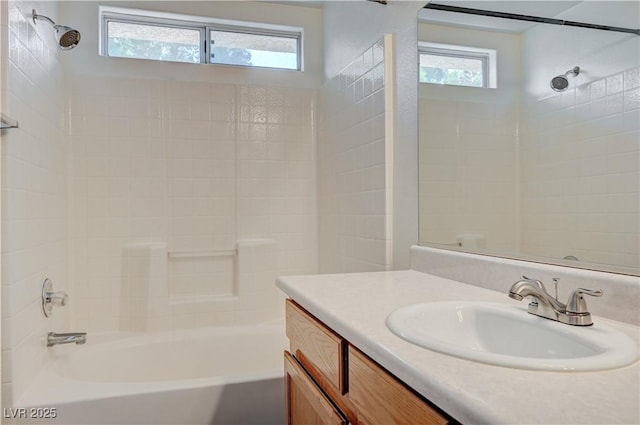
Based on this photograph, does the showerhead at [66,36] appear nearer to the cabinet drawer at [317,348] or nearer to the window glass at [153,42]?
the window glass at [153,42]

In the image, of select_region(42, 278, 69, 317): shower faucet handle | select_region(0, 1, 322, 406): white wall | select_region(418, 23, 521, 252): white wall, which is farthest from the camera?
select_region(0, 1, 322, 406): white wall

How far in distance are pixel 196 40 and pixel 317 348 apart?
2.34 m

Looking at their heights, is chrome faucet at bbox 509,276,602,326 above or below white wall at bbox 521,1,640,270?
below

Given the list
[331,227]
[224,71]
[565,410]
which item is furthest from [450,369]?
[224,71]

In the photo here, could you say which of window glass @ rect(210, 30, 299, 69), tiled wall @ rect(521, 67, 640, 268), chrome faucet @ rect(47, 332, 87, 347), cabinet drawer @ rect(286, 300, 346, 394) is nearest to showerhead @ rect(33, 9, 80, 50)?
window glass @ rect(210, 30, 299, 69)

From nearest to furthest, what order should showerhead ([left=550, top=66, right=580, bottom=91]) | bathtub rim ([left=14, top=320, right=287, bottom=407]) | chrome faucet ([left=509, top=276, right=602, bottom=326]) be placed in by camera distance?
chrome faucet ([left=509, top=276, right=602, bottom=326]) < showerhead ([left=550, top=66, right=580, bottom=91]) < bathtub rim ([left=14, top=320, right=287, bottom=407])

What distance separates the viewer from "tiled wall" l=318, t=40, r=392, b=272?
74.7 inches

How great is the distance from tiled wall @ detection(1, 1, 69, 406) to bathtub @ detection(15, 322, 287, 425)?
0.13m

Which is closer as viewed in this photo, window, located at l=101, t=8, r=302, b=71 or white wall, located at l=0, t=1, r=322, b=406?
white wall, located at l=0, t=1, r=322, b=406

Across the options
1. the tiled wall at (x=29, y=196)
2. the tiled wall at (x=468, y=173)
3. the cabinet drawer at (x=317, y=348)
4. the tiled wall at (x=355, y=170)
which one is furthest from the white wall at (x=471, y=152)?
the tiled wall at (x=29, y=196)

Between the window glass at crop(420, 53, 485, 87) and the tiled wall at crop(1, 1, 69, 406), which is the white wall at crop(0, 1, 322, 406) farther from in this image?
the window glass at crop(420, 53, 485, 87)

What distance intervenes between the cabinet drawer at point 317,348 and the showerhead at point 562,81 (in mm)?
852

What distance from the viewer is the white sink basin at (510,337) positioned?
628 mm

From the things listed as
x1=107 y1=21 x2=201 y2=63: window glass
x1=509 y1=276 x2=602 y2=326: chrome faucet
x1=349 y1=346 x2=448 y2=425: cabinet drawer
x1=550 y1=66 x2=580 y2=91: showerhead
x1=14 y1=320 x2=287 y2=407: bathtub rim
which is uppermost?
x1=107 y1=21 x2=201 y2=63: window glass
